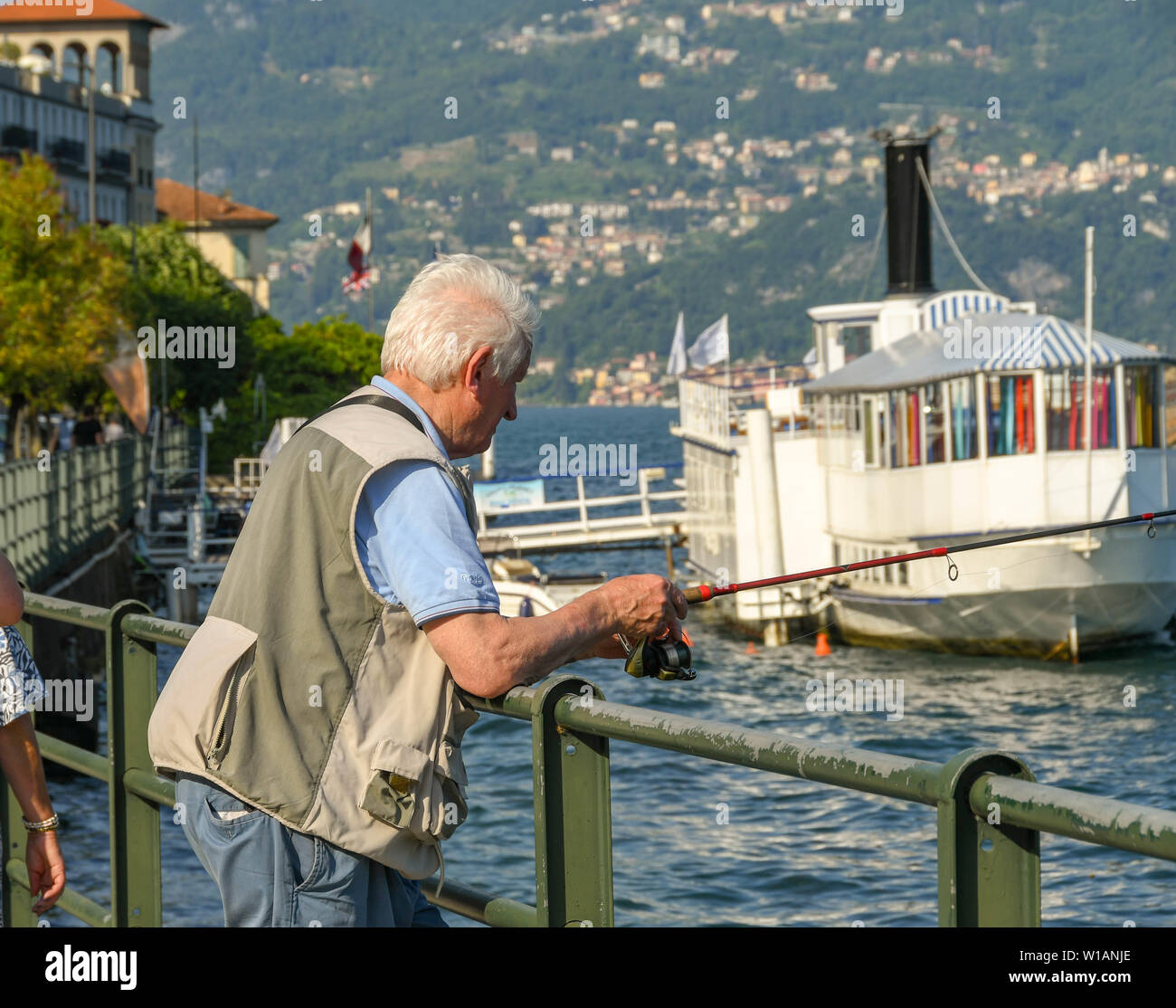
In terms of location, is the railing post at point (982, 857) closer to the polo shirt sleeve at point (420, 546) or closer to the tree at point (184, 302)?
the polo shirt sleeve at point (420, 546)

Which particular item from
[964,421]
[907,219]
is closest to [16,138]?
[907,219]

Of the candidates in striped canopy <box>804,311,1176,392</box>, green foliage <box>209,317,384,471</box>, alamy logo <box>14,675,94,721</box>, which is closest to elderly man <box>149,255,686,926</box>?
alamy logo <box>14,675,94,721</box>

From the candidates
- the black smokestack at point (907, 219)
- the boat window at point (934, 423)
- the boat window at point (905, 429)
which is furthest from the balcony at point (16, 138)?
the boat window at point (934, 423)

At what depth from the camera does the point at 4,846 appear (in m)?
5.93

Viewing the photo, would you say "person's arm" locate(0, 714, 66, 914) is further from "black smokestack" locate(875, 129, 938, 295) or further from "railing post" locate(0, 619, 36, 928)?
"black smokestack" locate(875, 129, 938, 295)

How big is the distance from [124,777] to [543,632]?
240cm

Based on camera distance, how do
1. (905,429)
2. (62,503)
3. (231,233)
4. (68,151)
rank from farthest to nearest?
(231,233) → (68,151) → (905,429) → (62,503)

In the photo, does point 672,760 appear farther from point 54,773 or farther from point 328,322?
point 328,322

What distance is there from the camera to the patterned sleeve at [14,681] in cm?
390

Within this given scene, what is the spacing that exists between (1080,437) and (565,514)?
58640 millimetres

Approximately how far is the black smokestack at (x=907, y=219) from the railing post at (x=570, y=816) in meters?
35.6

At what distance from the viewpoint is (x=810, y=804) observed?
21.0 m

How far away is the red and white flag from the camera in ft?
206

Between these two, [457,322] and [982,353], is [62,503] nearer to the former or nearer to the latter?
[982,353]
